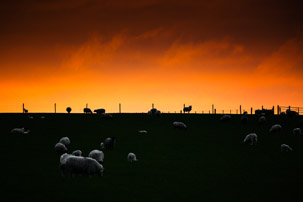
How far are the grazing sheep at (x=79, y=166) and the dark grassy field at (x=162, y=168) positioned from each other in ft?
1.03

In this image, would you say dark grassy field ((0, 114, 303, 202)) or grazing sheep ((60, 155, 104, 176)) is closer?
dark grassy field ((0, 114, 303, 202))

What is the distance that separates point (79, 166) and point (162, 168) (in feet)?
19.7

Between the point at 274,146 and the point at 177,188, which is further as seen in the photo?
the point at 274,146

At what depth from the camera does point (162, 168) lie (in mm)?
22766

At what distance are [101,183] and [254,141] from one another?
1921cm

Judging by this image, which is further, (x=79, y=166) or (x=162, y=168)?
(x=162, y=168)

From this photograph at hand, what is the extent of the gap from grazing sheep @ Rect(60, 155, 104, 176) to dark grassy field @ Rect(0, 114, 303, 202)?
0.31m

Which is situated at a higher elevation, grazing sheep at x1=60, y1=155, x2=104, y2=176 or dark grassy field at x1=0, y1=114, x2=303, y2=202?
grazing sheep at x1=60, y1=155, x2=104, y2=176

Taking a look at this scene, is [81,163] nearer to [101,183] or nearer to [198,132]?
[101,183]

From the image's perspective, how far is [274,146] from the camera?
33.2 metres

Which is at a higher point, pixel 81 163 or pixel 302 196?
pixel 81 163

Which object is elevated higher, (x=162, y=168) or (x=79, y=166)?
(x=79, y=166)

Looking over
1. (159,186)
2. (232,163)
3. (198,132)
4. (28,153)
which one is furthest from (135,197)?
(198,132)

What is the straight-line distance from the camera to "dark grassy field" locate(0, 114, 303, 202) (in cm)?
1647
